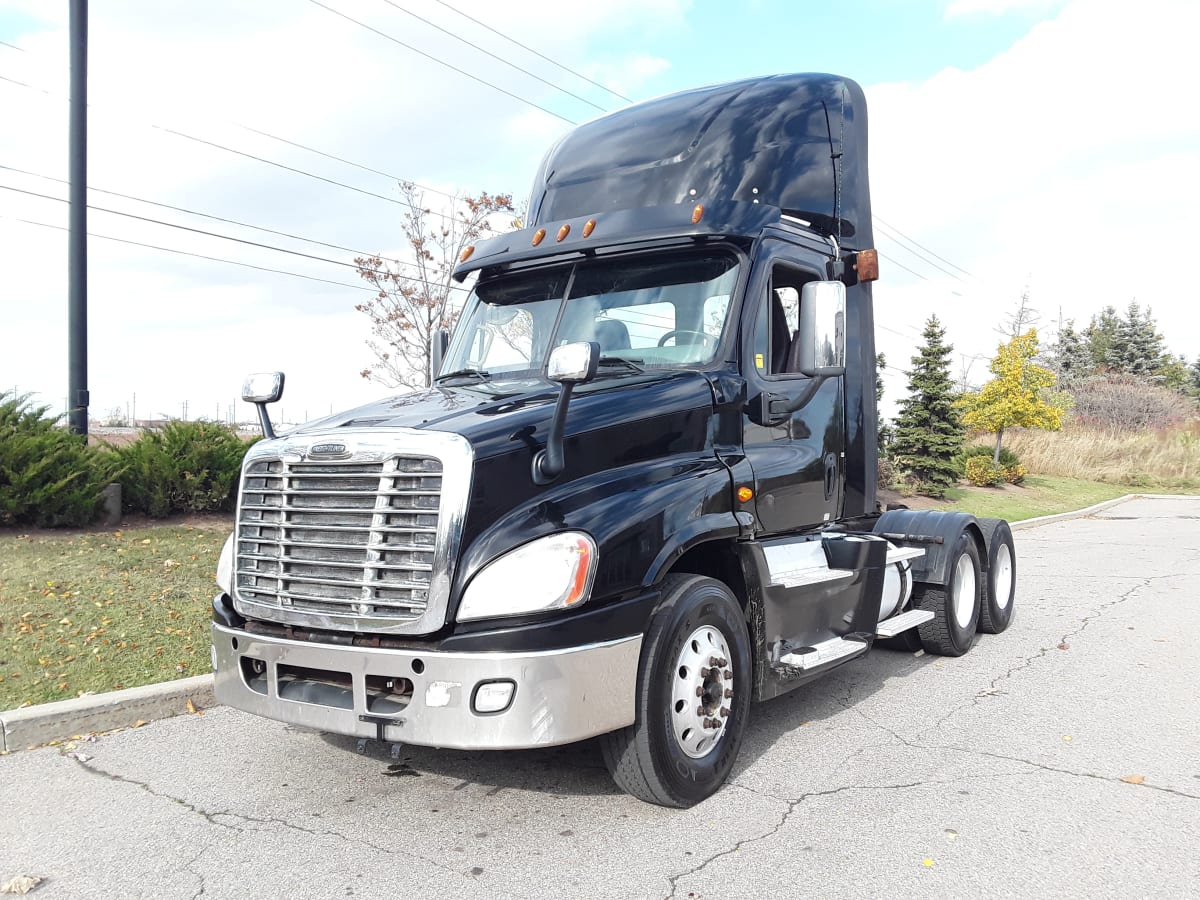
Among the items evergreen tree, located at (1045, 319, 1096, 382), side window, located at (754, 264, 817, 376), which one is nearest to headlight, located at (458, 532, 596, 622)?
side window, located at (754, 264, 817, 376)

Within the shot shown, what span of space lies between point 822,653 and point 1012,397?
2711 centimetres

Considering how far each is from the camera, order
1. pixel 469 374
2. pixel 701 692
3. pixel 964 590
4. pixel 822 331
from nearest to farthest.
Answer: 1. pixel 701 692
2. pixel 822 331
3. pixel 469 374
4. pixel 964 590

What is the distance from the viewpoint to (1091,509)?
23719mm

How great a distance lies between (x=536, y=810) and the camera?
407 cm

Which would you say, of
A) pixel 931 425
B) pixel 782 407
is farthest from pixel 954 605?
pixel 931 425

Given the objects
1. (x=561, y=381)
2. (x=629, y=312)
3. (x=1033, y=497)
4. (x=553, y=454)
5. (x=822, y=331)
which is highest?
(x=629, y=312)

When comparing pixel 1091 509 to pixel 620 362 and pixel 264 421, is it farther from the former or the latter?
pixel 264 421

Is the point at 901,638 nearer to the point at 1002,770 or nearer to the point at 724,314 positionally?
the point at 1002,770

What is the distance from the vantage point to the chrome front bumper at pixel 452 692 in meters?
3.53

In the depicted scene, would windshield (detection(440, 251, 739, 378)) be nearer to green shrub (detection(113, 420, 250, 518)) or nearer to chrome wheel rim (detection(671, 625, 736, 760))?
chrome wheel rim (detection(671, 625, 736, 760))

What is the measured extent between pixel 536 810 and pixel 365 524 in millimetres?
1450

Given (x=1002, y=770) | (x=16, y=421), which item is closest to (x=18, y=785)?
(x=1002, y=770)

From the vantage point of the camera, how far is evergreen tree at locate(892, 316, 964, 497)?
77.7 feet

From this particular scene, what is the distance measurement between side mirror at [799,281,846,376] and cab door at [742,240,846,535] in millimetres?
291
